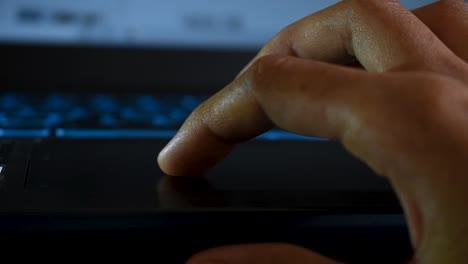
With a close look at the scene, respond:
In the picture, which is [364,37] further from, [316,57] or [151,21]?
[151,21]

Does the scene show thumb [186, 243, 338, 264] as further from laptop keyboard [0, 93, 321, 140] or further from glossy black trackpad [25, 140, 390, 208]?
laptop keyboard [0, 93, 321, 140]

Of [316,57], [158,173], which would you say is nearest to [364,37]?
[316,57]

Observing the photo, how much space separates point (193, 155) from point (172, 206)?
67 millimetres

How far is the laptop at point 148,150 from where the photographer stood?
27cm

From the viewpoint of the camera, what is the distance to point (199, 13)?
26.9 inches

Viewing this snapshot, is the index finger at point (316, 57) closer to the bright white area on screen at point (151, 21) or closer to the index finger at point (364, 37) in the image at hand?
the index finger at point (364, 37)

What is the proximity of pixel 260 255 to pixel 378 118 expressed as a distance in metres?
0.08

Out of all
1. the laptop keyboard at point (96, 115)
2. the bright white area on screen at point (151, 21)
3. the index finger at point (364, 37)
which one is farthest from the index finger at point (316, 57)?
the bright white area on screen at point (151, 21)

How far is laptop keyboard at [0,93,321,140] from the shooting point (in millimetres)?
513

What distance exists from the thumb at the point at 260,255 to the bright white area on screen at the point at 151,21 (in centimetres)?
47

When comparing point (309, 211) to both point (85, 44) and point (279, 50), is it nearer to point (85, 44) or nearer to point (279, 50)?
point (279, 50)

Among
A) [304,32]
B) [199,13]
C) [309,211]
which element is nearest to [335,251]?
[309,211]

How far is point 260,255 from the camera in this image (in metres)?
0.25

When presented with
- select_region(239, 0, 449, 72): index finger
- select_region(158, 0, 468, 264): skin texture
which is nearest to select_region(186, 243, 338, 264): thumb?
select_region(158, 0, 468, 264): skin texture
